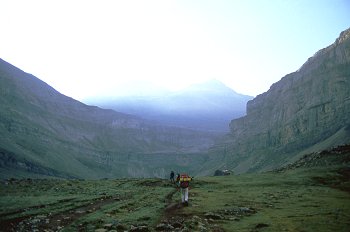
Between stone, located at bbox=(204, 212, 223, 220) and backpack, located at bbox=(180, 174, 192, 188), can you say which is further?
backpack, located at bbox=(180, 174, 192, 188)

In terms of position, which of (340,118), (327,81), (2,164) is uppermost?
(327,81)

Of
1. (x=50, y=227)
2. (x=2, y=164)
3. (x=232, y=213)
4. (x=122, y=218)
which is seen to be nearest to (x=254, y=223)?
(x=232, y=213)

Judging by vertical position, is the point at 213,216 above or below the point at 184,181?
below

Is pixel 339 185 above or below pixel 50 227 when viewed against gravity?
above

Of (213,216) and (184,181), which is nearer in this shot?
(213,216)

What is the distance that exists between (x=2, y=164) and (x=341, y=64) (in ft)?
560

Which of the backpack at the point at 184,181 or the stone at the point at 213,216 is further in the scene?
the backpack at the point at 184,181

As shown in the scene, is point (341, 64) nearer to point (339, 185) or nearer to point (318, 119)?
point (318, 119)

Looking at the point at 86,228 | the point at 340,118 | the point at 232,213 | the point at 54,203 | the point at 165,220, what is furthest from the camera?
the point at 340,118

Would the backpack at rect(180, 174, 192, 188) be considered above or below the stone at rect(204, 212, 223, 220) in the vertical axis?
above

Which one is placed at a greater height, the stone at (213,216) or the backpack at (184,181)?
the backpack at (184,181)

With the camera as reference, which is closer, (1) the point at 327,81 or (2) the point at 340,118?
(2) the point at 340,118

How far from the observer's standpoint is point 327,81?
19850cm

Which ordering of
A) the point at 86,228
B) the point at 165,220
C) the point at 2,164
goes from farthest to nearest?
the point at 2,164 < the point at 165,220 < the point at 86,228
